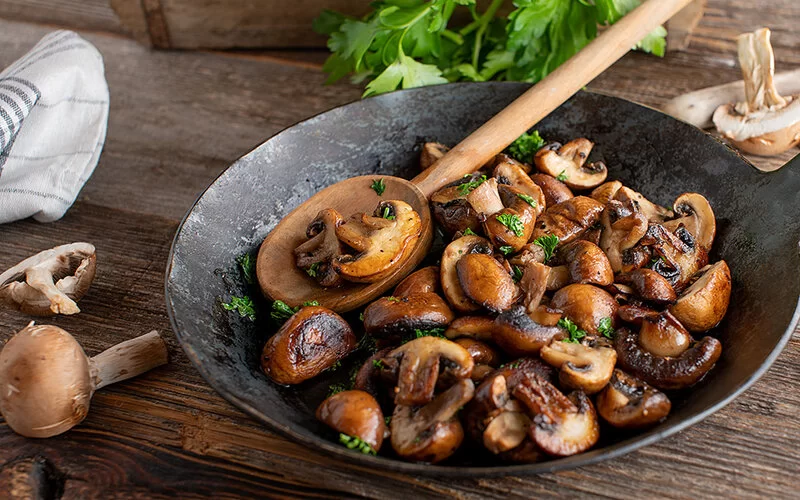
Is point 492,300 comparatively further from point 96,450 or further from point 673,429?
point 96,450

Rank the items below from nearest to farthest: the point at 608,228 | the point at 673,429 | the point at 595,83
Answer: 1. the point at 673,429
2. the point at 608,228
3. the point at 595,83

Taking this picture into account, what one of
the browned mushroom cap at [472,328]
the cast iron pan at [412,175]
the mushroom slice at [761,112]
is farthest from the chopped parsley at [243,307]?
the mushroom slice at [761,112]

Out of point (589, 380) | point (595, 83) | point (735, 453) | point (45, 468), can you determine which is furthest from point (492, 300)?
point (595, 83)

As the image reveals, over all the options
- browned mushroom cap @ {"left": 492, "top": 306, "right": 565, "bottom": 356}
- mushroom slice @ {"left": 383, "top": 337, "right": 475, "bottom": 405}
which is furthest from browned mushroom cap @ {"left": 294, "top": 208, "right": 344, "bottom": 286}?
browned mushroom cap @ {"left": 492, "top": 306, "right": 565, "bottom": 356}

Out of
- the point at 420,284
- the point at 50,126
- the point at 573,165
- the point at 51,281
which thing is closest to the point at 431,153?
the point at 573,165

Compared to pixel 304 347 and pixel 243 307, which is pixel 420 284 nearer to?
pixel 304 347

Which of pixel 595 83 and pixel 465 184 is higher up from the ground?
pixel 465 184
